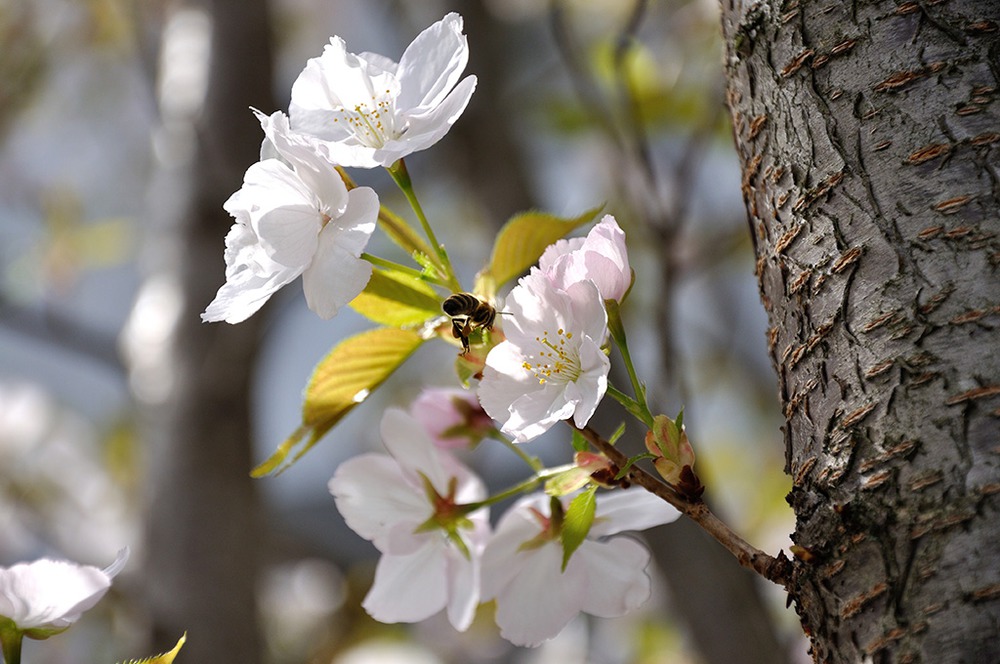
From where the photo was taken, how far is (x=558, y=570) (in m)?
0.48

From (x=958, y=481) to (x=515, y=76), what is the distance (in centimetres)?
222

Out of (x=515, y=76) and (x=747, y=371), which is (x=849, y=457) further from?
(x=515, y=76)

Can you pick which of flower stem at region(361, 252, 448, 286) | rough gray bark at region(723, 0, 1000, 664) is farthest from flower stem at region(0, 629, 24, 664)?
rough gray bark at region(723, 0, 1000, 664)

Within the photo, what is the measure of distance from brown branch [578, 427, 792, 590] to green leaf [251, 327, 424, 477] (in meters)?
0.11

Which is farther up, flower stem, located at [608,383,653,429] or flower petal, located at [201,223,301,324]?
flower petal, located at [201,223,301,324]

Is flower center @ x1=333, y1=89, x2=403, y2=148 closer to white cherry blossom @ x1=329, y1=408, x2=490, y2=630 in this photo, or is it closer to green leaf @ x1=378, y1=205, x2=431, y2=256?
green leaf @ x1=378, y1=205, x2=431, y2=256

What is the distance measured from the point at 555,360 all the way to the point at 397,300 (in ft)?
0.28

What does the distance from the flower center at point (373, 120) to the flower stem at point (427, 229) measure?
0.6 inches

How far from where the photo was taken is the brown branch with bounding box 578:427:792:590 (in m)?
0.37

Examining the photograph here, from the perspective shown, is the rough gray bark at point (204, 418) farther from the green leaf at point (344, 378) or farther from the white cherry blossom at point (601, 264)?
the white cherry blossom at point (601, 264)

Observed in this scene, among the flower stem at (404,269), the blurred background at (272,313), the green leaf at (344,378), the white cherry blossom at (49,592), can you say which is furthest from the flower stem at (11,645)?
the blurred background at (272,313)

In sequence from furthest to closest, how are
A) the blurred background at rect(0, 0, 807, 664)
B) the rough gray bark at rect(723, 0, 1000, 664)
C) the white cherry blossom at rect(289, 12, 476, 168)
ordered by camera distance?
the blurred background at rect(0, 0, 807, 664) → the white cherry blossom at rect(289, 12, 476, 168) → the rough gray bark at rect(723, 0, 1000, 664)

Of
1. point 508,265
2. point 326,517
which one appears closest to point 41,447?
point 326,517

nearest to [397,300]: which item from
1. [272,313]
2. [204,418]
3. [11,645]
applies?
[11,645]
